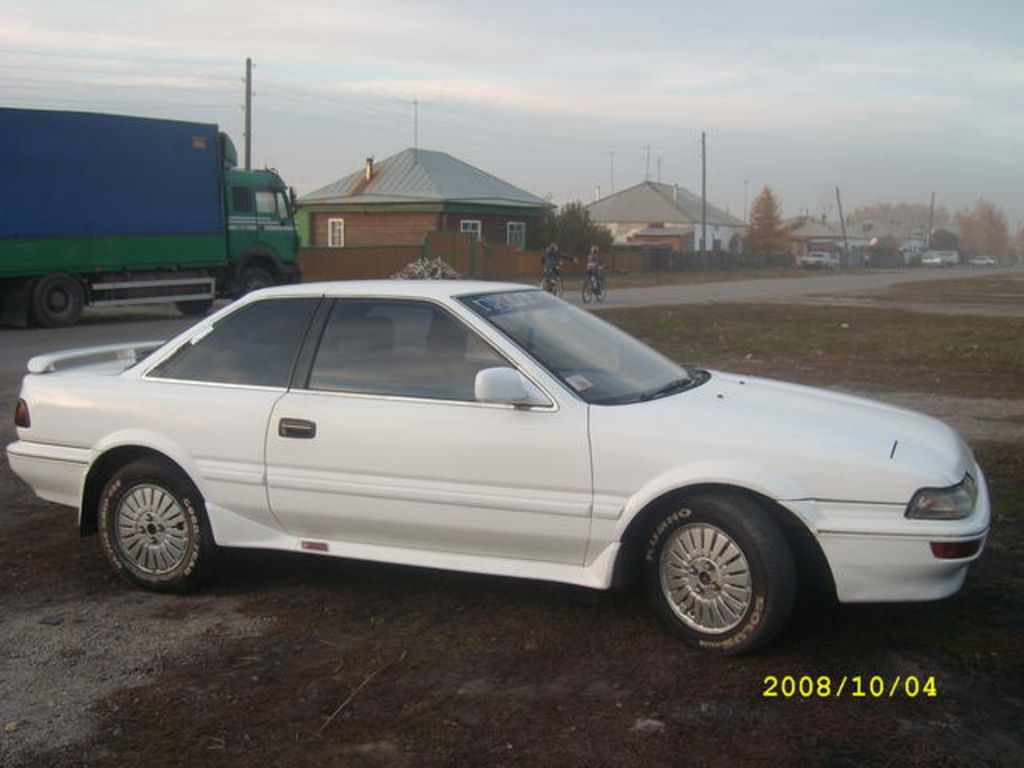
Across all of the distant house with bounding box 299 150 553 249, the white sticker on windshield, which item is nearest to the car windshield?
the white sticker on windshield

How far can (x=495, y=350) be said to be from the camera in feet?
15.9

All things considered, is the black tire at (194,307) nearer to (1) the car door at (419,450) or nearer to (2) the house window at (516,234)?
(1) the car door at (419,450)

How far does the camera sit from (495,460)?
15.2 ft

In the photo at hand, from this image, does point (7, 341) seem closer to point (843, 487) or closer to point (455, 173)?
point (843, 487)

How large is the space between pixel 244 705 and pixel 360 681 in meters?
0.43

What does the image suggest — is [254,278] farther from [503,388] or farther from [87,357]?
[503,388]

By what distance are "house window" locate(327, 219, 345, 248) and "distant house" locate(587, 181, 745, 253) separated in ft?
152

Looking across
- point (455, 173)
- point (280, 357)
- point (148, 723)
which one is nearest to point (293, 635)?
point (148, 723)

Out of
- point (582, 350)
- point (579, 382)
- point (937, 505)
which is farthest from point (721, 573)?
point (582, 350)

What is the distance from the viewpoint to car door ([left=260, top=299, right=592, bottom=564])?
4570 millimetres

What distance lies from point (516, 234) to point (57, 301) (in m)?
33.5

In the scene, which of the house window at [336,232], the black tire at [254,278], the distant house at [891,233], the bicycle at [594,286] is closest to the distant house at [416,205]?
the house window at [336,232]

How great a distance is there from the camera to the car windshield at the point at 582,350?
15.8 feet
